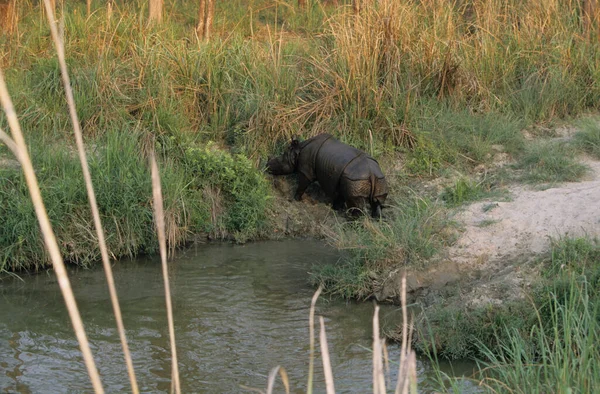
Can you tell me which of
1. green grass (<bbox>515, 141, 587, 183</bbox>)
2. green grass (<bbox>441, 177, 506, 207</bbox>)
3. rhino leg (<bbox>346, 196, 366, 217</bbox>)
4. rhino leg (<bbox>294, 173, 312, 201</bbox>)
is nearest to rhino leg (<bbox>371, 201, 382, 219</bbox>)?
rhino leg (<bbox>346, 196, 366, 217</bbox>)

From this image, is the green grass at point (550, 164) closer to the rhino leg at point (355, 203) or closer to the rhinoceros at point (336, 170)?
the rhinoceros at point (336, 170)

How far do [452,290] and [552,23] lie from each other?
6.06 metres

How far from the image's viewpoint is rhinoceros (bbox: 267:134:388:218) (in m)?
7.62

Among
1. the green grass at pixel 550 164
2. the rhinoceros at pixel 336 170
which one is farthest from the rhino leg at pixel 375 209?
the green grass at pixel 550 164

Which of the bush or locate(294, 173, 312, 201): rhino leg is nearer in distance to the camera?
the bush

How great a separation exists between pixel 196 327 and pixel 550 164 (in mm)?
4531

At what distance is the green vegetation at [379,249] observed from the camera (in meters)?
6.30

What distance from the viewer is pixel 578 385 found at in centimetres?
284

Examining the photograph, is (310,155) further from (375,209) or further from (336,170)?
(375,209)

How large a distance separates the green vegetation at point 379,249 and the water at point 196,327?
7.0 inches

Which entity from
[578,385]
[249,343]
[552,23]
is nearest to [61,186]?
[249,343]

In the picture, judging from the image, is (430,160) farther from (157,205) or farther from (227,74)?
(157,205)

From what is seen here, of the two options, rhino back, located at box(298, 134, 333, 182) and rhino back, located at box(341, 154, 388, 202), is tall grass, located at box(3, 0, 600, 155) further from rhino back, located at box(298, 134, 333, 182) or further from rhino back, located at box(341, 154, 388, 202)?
rhino back, located at box(341, 154, 388, 202)

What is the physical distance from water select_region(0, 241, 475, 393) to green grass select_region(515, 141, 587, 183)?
8.19ft
